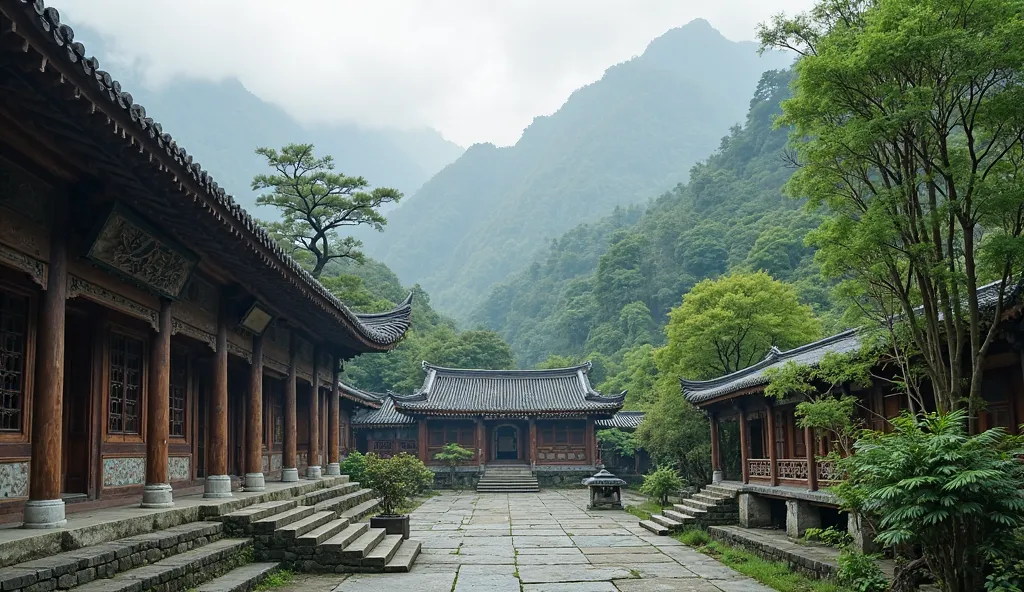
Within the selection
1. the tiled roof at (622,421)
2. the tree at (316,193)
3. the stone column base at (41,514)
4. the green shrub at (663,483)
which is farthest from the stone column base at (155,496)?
the tiled roof at (622,421)

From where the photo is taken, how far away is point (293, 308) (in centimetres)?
1434

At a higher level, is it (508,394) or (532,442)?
(508,394)

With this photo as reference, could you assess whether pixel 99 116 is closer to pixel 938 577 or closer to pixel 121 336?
pixel 121 336

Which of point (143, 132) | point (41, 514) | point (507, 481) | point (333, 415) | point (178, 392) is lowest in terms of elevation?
point (507, 481)

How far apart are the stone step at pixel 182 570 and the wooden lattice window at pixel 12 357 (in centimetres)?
194

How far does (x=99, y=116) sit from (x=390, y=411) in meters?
32.1

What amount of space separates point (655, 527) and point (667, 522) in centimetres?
29

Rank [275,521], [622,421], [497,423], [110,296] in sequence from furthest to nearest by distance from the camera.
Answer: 1. [622,421]
2. [497,423]
3. [275,521]
4. [110,296]

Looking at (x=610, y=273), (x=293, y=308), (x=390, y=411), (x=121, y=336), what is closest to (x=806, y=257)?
(x=610, y=273)

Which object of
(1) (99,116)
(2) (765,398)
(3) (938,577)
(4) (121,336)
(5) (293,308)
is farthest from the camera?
(2) (765,398)

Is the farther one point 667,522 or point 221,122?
point 221,122

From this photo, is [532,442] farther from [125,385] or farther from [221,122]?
[221,122]

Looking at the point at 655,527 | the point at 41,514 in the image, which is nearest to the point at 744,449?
the point at 655,527

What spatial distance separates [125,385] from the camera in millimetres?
10508
